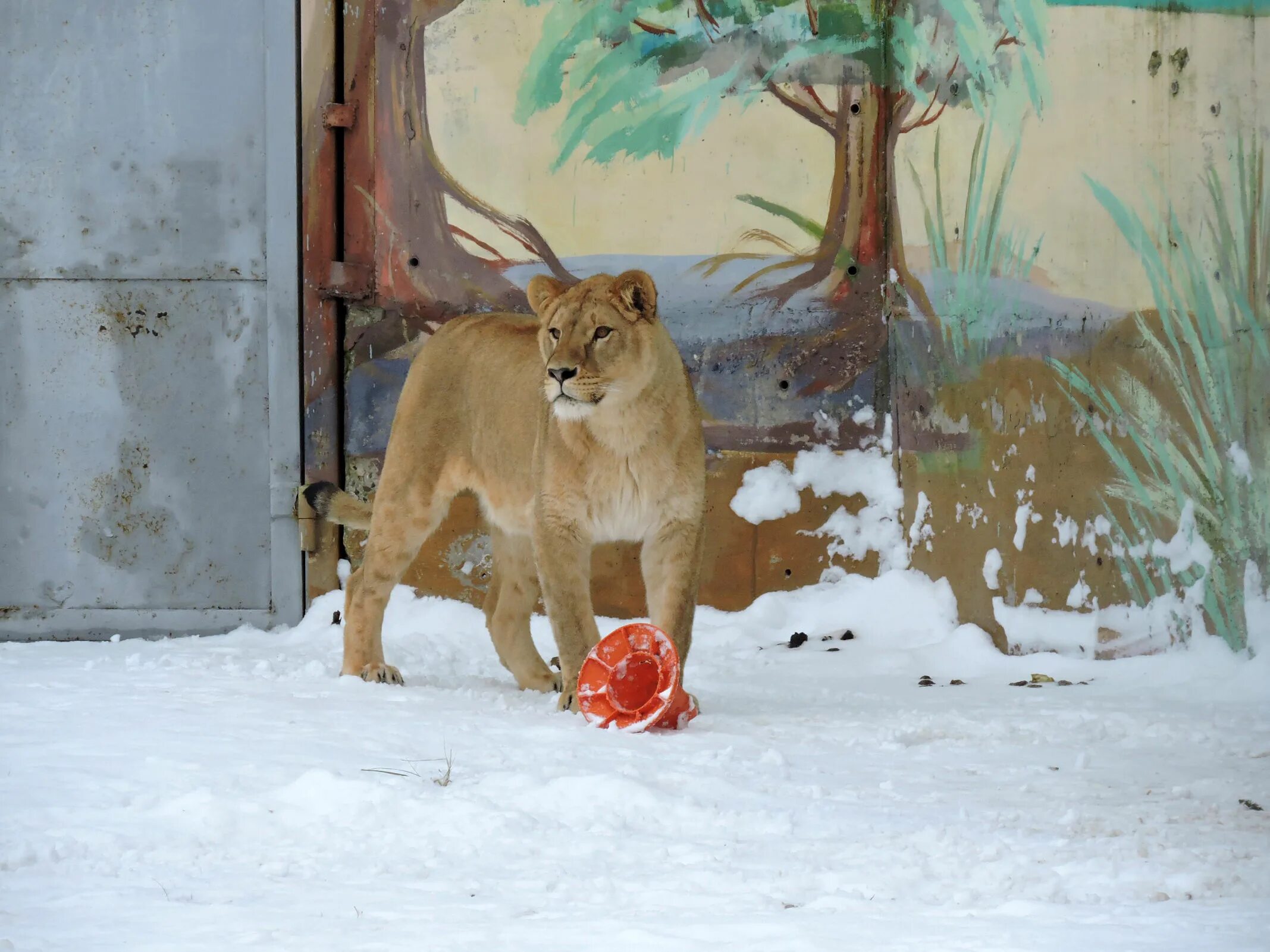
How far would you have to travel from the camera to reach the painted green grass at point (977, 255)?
578 cm

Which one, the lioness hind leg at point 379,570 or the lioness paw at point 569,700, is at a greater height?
the lioness hind leg at point 379,570

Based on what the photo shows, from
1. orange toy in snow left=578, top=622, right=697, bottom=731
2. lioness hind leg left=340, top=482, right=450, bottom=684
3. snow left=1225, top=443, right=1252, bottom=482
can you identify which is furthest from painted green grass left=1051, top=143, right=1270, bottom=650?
lioness hind leg left=340, top=482, right=450, bottom=684

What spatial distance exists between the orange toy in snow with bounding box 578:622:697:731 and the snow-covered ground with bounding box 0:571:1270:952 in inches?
4.0

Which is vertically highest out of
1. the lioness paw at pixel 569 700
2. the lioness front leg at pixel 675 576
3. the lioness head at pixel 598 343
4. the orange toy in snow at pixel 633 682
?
the lioness head at pixel 598 343

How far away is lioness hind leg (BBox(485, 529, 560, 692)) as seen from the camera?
5297 millimetres

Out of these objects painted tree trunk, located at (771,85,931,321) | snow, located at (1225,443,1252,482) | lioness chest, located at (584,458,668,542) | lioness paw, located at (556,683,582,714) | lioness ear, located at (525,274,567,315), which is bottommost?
lioness paw, located at (556,683,582,714)

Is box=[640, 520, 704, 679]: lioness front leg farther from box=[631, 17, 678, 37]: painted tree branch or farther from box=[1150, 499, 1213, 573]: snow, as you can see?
box=[631, 17, 678, 37]: painted tree branch

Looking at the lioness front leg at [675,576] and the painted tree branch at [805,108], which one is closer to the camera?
the lioness front leg at [675,576]

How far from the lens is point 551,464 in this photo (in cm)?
475

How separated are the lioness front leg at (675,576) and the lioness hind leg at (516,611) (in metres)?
0.67

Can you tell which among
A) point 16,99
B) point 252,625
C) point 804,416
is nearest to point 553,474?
point 804,416

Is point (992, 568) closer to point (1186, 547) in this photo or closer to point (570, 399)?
point (1186, 547)

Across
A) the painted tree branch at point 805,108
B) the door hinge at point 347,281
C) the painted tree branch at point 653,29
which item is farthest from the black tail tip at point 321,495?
the painted tree branch at point 805,108

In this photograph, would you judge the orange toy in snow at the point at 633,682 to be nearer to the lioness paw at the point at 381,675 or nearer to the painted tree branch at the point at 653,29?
the lioness paw at the point at 381,675
